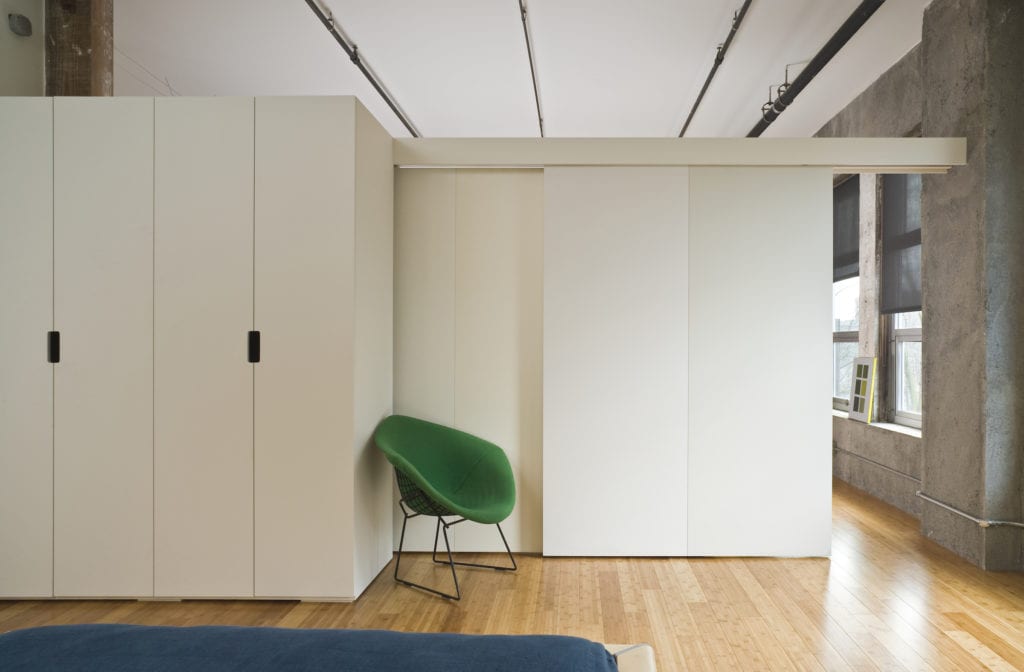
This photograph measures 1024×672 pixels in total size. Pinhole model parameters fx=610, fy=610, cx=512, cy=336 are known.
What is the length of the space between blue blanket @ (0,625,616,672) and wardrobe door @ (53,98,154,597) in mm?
1998

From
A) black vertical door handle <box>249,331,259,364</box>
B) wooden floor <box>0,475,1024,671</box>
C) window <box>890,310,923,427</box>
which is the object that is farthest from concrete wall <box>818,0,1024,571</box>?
black vertical door handle <box>249,331,259,364</box>

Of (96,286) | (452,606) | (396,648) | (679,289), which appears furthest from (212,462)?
(679,289)

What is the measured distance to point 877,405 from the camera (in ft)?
17.5

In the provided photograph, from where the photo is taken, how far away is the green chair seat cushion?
3455 mm

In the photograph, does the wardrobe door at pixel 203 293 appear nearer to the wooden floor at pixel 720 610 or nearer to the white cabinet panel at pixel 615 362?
the wooden floor at pixel 720 610

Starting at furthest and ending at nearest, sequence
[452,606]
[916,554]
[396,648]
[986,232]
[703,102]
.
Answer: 1. [703,102]
2. [916,554]
3. [986,232]
4. [452,606]
5. [396,648]

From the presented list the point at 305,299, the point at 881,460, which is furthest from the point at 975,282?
the point at 305,299

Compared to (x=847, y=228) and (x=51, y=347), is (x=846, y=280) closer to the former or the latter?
(x=847, y=228)

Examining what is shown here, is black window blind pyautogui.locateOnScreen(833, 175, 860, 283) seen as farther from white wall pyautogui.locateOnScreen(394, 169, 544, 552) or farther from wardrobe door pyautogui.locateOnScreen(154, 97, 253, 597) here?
wardrobe door pyautogui.locateOnScreen(154, 97, 253, 597)

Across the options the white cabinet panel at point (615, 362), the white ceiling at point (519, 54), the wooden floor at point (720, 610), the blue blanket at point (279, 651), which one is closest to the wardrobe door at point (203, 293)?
the wooden floor at point (720, 610)

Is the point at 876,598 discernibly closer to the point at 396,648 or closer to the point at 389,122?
the point at 396,648

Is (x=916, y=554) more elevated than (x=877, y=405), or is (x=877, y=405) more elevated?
(x=877, y=405)

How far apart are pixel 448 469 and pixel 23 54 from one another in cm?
335

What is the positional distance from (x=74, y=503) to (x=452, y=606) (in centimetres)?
201
